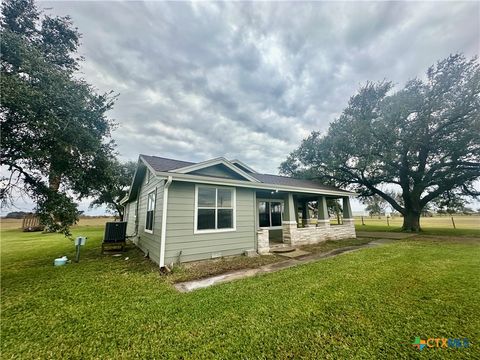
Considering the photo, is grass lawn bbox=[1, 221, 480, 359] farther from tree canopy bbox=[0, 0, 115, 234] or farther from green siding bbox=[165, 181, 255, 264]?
tree canopy bbox=[0, 0, 115, 234]

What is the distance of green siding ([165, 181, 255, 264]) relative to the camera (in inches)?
231

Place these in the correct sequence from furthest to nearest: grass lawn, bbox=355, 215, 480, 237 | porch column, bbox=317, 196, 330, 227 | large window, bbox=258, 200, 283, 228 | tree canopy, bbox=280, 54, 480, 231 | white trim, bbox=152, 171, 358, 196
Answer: grass lawn, bbox=355, 215, 480, 237, tree canopy, bbox=280, 54, 480, 231, porch column, bbox=317, 196, 330, 227, large window, bbox=258, 200, 283, 228, white trim, bbox=152, 171, 358, 196

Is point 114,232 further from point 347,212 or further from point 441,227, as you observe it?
point 441,227

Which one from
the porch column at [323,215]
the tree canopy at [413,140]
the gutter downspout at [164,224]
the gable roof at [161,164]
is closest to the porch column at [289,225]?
the porch column at [323,215]

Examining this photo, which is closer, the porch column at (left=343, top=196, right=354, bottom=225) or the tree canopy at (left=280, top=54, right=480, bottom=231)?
the porch column at (left=343, top=196, right=354, bottom=225)

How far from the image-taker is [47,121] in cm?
507

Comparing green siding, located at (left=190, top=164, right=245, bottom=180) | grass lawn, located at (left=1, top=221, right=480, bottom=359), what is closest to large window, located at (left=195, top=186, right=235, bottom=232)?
green siding, located at (left=190, top=164, right=245, bottom=180)

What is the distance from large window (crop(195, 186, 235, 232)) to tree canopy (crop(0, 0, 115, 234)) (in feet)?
12.5

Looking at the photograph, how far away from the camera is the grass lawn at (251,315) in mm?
2400

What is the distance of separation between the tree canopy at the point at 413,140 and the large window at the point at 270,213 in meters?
8.53

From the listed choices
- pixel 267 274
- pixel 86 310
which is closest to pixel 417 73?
pixel 267 274

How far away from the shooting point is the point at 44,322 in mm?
3133

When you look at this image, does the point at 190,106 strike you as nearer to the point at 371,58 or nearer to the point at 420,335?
the point at 371,58

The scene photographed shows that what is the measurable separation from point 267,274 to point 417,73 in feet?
59.7
